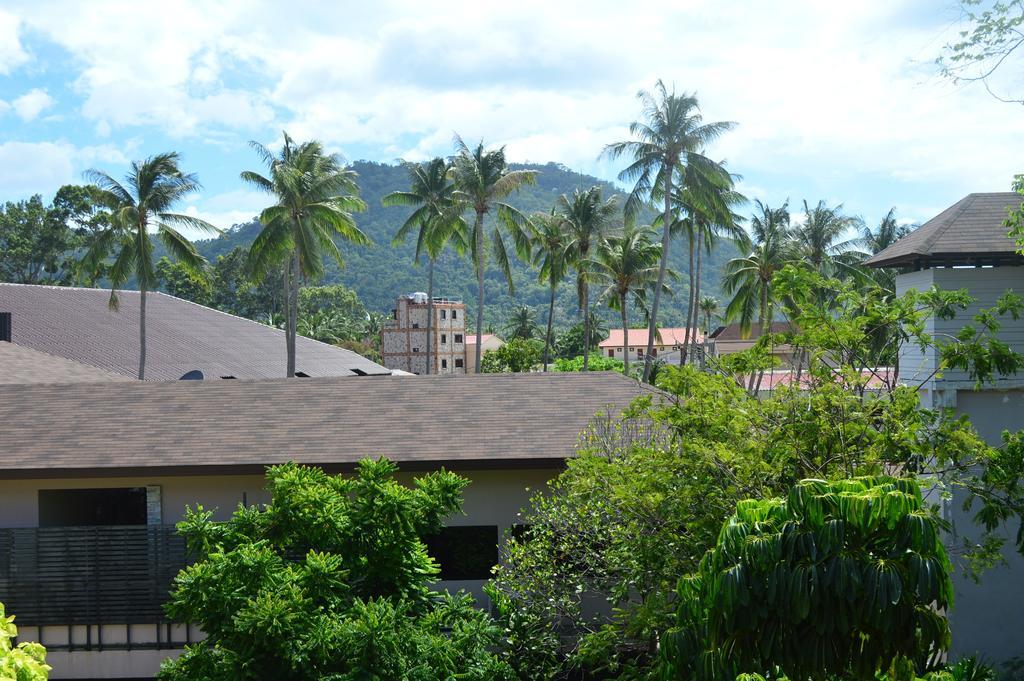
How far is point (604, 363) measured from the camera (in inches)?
2571

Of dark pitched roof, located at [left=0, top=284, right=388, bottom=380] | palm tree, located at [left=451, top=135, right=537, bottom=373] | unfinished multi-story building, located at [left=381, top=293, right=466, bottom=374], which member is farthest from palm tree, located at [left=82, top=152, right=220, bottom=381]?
unfinished multi-story building, located at [left=381, top=293, right=466, bottom=374]

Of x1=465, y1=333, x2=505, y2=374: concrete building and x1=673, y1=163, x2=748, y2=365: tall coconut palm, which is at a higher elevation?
x1=673, y1=163, x2=748, y2=365: tall coconut palm

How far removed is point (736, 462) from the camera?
9086 mm

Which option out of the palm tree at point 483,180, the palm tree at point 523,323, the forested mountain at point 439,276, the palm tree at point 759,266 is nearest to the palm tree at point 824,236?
the palm tree at point 759,266

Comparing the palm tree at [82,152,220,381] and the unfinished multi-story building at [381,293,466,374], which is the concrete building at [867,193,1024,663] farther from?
the unfinished multi-story building at [381,293,466,374]

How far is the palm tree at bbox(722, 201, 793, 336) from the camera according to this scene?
49531 mm

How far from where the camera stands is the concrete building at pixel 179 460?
1301 cm

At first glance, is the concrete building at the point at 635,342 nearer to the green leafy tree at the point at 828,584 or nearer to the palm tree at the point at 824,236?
the palm tree at the point at 824,236

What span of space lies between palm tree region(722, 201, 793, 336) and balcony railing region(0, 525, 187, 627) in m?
39.5

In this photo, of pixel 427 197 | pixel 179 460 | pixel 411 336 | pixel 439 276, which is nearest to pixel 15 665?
pixel 179 460

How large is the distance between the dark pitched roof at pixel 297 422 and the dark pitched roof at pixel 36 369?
11.1 ft

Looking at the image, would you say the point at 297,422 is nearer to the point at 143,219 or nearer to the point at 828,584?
the point at 828,584

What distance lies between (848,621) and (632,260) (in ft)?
145

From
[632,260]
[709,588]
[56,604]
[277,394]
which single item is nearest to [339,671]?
[709,588]
